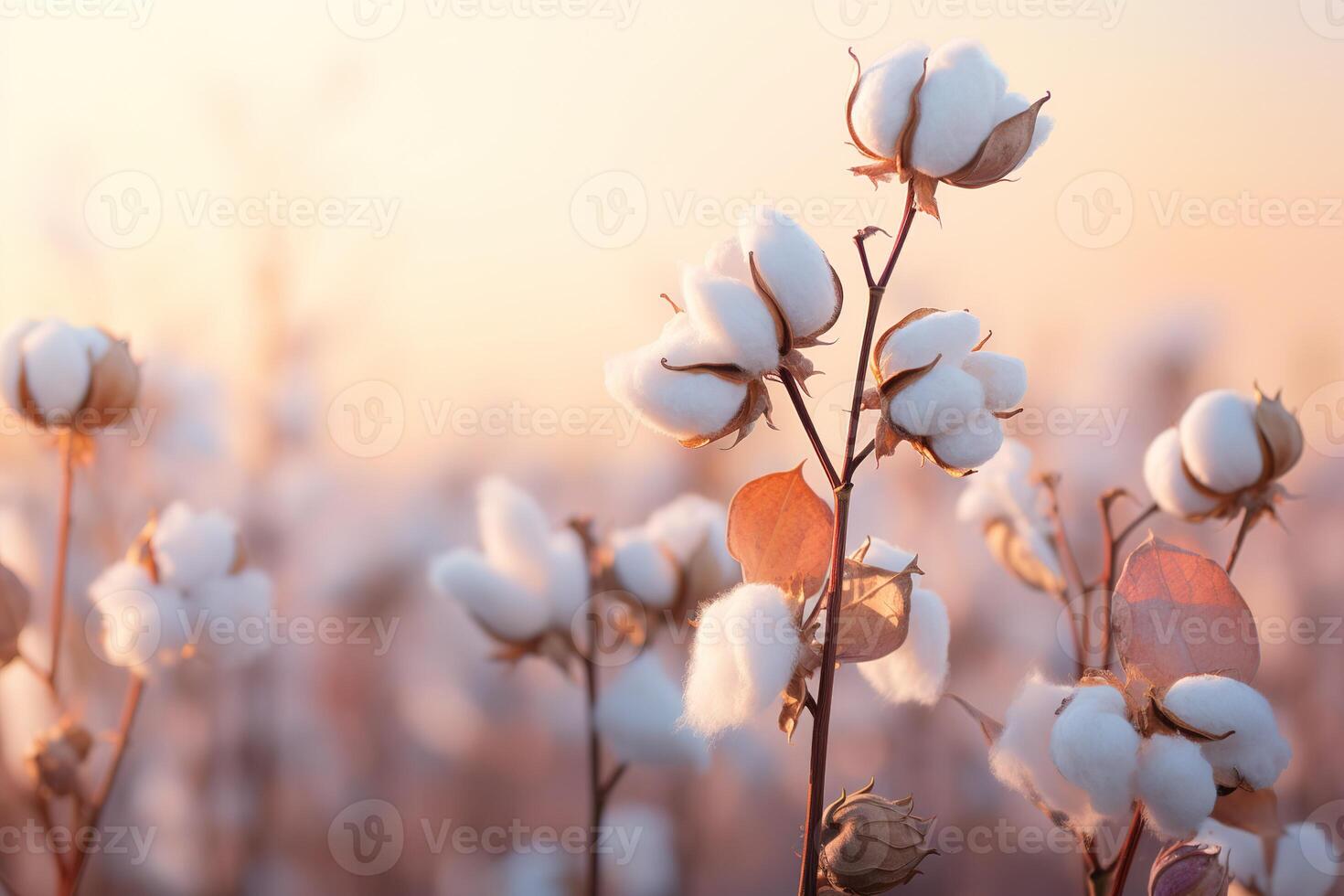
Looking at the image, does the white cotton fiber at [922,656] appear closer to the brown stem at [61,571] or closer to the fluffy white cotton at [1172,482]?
the fluffy white cotton at [1172,482]

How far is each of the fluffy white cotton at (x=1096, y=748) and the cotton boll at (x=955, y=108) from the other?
0.85ft

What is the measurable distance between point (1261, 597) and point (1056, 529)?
109 cm

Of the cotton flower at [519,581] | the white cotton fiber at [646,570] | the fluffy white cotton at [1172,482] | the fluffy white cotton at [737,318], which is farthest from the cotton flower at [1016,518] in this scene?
the fluffy white cotton at [737,318]

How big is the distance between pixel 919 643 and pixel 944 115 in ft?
0.84

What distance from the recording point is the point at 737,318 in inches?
19.2

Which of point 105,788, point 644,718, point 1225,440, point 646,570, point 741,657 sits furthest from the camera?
point 644,718

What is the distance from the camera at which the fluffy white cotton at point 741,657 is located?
0.47 m

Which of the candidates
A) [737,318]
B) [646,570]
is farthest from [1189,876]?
[646,570]

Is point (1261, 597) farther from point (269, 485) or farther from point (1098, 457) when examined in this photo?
point (269, 485)

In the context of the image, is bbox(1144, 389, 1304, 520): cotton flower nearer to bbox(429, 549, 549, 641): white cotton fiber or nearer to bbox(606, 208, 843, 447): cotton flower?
bbox(606, 208, 843, 447): cotton flower

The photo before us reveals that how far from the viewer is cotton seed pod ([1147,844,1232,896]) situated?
1.79 feet

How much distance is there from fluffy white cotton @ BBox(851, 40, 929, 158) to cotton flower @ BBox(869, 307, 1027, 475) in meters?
0.09

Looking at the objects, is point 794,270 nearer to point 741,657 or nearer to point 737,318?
point 737,318

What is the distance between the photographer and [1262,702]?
50 cm
